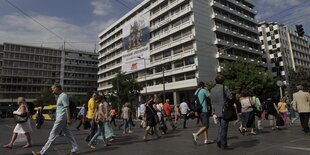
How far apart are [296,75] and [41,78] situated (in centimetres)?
7812

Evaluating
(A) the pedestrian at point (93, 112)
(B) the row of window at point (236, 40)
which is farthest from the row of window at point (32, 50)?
(A) the pedestrian at point (93, 112)

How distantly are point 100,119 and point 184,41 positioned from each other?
3399cm

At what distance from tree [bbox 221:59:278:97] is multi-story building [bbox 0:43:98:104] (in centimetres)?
5684

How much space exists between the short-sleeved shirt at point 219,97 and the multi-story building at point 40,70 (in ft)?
249

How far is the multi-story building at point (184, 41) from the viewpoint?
39.0 metres

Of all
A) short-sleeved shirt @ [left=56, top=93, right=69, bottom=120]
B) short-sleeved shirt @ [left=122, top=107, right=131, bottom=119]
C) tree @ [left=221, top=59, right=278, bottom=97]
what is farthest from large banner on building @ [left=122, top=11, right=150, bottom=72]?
short-sleeved shirt @ [left=56, top=93, right=69, bottom=120]

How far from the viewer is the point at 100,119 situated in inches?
276

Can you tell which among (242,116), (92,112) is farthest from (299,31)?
(92,112)

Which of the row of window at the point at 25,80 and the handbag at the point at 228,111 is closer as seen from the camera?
the handbag at the point at 228,111

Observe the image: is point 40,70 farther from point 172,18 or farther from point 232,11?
point 232,11

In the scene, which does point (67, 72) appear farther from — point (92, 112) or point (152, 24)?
point (92, 112)

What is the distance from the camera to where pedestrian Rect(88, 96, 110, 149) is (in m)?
6.81

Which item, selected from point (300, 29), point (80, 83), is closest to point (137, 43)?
point (300, 29)

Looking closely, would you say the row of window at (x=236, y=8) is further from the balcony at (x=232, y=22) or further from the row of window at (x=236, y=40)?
the row of window at (x=236, y=40)
